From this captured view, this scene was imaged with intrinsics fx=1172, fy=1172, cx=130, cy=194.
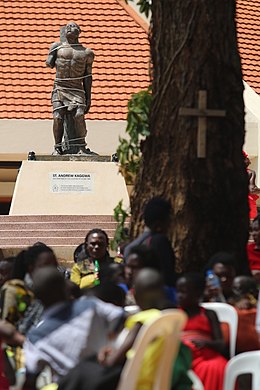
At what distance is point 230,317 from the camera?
7.37 m

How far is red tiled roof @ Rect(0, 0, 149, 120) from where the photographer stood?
29.4 m

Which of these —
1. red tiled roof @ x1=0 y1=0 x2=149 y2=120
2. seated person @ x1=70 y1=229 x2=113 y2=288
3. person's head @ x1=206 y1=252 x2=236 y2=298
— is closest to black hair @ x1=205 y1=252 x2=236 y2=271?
person's head @ x1=206 y1=252 x2=236 y2=298

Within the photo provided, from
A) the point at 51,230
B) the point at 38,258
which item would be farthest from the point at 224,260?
the point at 51,230

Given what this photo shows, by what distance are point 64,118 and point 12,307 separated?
1271 cm

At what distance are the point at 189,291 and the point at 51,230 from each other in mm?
10617

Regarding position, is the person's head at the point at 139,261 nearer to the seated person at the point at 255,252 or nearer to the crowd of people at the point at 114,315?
the crowd of people at the point at 114,315

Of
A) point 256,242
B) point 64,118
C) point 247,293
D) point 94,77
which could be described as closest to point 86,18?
point 94,77

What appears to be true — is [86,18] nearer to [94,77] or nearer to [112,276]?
[94,77]

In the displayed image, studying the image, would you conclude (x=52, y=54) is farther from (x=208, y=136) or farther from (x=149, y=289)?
(x=149, y=289)

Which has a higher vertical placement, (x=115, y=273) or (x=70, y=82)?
(x=70, y=82)

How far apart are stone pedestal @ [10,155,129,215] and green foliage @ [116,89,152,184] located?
30.0ft

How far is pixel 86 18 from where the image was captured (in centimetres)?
3138

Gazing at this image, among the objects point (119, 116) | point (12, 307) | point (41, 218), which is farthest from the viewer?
point (119, 116)

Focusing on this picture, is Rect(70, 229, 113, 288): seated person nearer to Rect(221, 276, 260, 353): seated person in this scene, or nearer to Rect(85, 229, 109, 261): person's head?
Rect(85, 229, 109, 261): person's head
